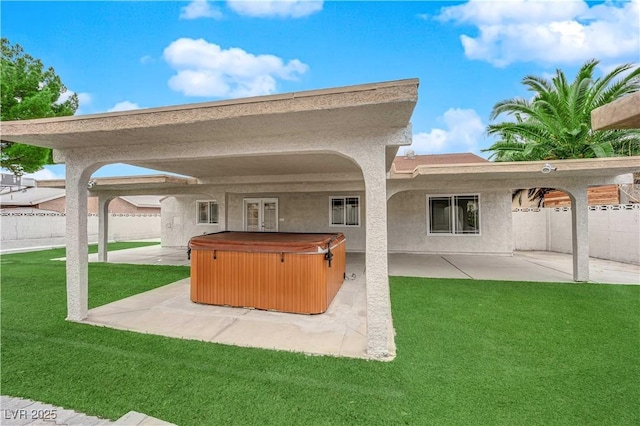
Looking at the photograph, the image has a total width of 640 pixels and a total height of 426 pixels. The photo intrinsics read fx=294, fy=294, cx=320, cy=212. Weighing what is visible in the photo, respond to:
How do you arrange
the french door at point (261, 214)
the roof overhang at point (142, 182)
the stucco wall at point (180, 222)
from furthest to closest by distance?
the stucco wall at point (180, 222) < the french door at point (261, 214) < the roof overhang at point (142, 182)

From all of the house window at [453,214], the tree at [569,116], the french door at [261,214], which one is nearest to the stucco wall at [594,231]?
the tree at [569,116]

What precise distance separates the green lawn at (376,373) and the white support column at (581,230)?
2.38 metres

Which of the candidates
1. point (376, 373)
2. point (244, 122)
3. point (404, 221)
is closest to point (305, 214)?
point (404, 221)

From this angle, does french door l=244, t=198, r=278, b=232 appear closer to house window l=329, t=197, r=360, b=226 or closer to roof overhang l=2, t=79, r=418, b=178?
house window l=329, t=197, r=360, b=226

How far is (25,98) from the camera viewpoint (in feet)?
42.6

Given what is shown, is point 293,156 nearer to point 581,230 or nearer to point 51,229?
point 581,230

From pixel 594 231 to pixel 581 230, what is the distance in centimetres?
530

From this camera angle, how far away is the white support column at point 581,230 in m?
7.45

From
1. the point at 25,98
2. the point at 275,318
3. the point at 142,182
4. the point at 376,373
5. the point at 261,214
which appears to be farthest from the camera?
the point at 261,214

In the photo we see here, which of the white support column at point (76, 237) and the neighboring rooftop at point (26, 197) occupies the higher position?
the neighboring rooftop at point (26, 197)

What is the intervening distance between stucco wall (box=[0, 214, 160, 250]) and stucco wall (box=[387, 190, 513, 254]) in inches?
714

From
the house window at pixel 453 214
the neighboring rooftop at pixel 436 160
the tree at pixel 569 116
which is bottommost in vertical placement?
the house window at pixel 453 214

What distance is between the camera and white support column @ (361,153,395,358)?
3.70 metres

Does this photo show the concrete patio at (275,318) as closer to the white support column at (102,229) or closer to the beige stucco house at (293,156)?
the beige stucco house at (293,156)
